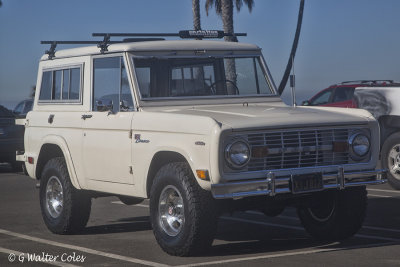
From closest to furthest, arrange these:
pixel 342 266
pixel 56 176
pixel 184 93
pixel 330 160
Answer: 1. pixel 342 266
2. pixel 330 160
3. pixel 184 93
4. pixel 56 176

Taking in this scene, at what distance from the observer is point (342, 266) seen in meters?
7.54

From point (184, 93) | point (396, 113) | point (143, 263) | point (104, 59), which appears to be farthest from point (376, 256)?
point (396, 113)

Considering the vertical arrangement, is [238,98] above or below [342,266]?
above

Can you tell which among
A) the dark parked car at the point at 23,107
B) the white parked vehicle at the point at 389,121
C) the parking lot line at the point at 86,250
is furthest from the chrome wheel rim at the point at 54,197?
the dark parked car at the point at 23,107

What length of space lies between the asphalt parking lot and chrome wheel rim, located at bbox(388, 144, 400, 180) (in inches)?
59.3

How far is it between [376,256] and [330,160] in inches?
40.5

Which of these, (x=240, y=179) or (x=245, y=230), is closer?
(x=240, y=179)

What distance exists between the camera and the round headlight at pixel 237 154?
7785mm

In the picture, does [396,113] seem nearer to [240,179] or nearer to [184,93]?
[184,93]

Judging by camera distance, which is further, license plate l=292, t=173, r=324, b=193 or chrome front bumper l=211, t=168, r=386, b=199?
license plate l=292, t=173, r=324, b=193

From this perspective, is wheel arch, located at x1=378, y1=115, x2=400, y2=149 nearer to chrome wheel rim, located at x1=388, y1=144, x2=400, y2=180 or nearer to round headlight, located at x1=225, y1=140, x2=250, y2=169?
chrome wheel rim, located at x1=388, y1=144, x2=400, y2=180

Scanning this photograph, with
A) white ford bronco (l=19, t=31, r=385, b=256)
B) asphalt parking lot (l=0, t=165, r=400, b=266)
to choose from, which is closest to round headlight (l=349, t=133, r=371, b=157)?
white ford bronco (l=19, t=31, r=385, b=256)

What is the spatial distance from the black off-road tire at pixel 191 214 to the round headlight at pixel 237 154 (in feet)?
1.25

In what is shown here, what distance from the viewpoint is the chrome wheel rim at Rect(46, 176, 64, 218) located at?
33.6ft
